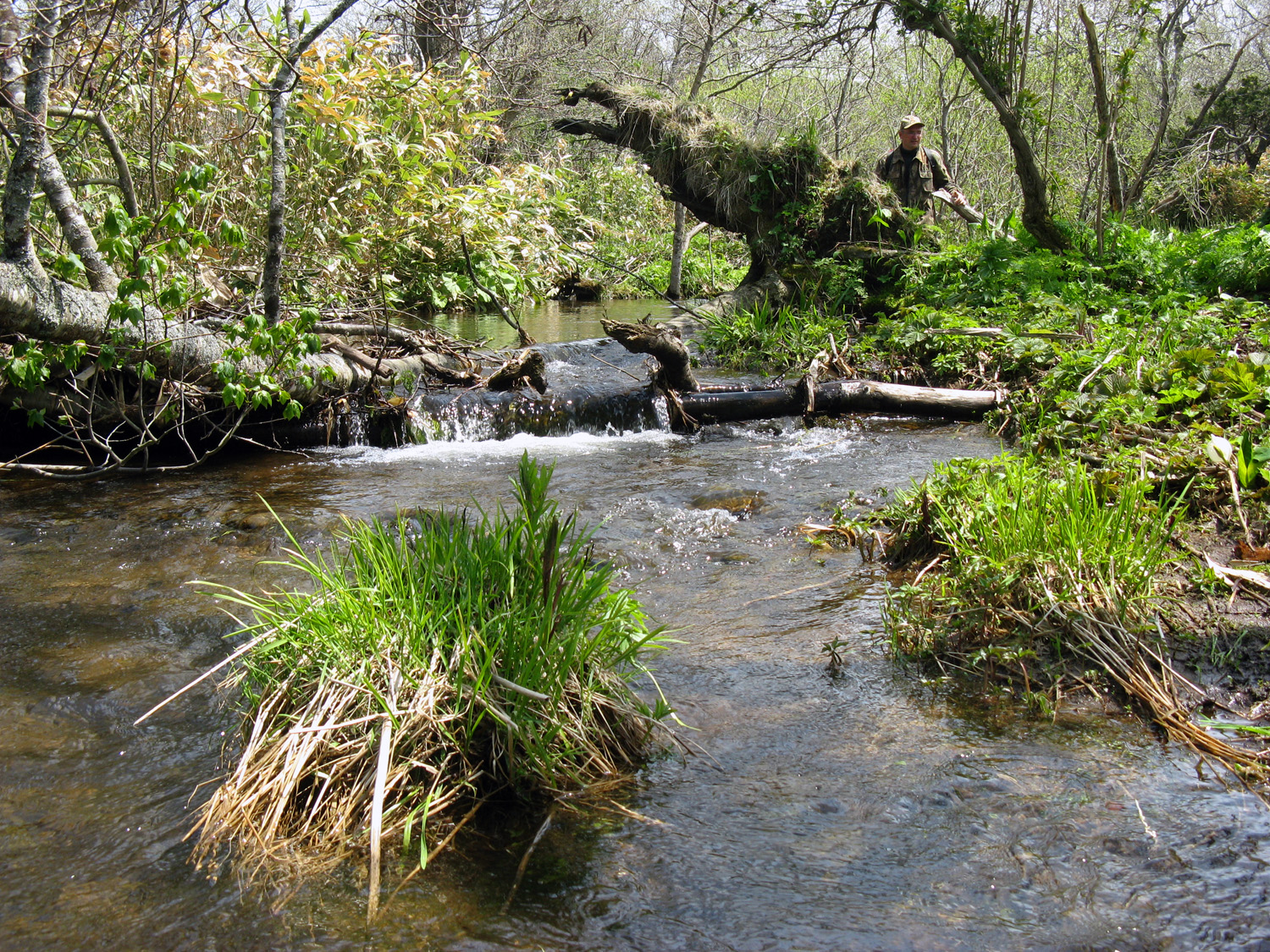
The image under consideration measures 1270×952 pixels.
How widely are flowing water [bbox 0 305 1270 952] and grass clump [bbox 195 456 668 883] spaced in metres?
0.15

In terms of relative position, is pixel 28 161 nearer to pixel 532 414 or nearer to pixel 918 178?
pixel 532 414

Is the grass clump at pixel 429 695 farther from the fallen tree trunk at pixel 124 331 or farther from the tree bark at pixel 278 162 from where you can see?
the tree bark at pixel 278 162

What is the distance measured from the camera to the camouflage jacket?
1279 cm

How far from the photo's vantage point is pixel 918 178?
12812 mm

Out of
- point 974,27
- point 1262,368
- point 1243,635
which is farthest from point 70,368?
point 974,27

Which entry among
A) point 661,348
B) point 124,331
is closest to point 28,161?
point 124,331

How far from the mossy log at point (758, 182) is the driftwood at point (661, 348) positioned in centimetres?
385

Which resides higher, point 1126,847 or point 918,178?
point 918,178

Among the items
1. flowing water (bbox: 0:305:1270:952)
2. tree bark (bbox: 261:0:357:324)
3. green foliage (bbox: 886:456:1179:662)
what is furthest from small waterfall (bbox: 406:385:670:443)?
green foliage (bbox: 886:456:1179:662)

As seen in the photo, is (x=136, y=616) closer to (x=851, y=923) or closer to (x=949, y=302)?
(x=851, y=923)

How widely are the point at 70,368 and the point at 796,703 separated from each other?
4.42 m

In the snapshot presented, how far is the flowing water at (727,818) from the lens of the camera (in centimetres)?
225

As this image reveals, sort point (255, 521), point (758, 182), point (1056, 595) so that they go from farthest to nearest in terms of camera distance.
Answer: point (758, 182), point (255, 521), point (1056, 595)

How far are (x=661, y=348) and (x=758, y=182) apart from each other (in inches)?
226
